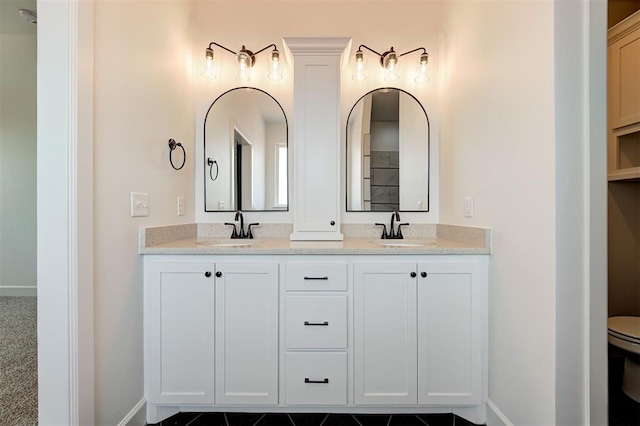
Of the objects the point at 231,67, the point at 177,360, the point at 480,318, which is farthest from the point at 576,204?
the point at 231,67

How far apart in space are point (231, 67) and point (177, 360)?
2.00 metres

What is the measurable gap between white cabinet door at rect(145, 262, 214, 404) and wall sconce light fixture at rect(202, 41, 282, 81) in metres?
1.46

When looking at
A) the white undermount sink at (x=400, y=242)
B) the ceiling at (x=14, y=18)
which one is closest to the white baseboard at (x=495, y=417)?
the white undermount sink at (x=400, y=242)

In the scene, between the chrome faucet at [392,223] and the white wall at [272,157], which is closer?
the chrome faucet at [392,223]

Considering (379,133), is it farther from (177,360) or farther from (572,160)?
(177,360)

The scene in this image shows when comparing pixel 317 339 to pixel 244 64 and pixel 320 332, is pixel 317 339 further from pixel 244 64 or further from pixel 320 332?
pixel 244 64

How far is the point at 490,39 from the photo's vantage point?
4.59 ft

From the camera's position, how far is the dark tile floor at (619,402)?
4.44 feet

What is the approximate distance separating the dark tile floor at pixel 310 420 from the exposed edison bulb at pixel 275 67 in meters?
2.23

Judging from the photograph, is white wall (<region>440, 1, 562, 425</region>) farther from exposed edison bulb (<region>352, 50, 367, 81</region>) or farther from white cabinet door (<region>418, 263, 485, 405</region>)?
exposed edison bulb (<region>352, 50, 367, 81</region>)

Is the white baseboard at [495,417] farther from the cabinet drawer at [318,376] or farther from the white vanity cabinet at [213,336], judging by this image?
the white vanity cabinet at [213,336]

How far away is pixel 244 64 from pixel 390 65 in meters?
1.08

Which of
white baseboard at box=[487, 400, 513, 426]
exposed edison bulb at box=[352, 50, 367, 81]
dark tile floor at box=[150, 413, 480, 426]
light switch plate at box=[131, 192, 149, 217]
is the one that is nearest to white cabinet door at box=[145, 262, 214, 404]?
dark tile floor at box=[150, 413, 480, 426]

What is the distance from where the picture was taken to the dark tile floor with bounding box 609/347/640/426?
1352 mm
